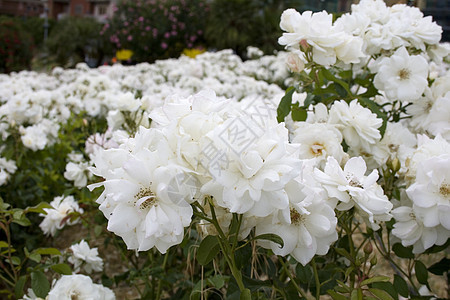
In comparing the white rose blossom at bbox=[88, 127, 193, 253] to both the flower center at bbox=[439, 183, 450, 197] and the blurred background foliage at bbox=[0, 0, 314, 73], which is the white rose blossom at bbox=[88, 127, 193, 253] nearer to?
the flower center at bbox=[439, 183, 450, 197]

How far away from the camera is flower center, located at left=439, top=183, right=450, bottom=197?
3.10 feet

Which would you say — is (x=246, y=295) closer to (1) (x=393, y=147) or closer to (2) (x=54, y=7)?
(1) (x=393, y=147)

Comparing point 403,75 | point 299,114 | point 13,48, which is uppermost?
point 403,75

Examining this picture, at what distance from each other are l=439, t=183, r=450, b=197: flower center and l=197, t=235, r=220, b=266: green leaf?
473 mm

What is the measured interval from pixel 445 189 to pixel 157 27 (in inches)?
432

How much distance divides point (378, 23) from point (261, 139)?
96 centimetres

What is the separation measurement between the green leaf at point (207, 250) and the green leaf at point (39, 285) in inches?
22.5

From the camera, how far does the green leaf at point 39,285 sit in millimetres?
1205

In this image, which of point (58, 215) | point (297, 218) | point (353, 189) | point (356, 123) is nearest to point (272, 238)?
point (297, 218)

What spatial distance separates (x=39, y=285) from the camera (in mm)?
1218

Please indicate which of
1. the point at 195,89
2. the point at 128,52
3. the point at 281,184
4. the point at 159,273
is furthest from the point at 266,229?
the point at 128,52

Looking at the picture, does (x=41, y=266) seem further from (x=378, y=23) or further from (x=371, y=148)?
(x=378, y=23)

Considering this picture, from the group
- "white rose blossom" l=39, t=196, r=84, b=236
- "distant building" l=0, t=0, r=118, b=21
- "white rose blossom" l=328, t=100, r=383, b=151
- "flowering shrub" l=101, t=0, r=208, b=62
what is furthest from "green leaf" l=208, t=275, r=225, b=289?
"distant building" l=0, t=0, r=118, b=21

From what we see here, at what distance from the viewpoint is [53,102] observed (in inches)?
113
